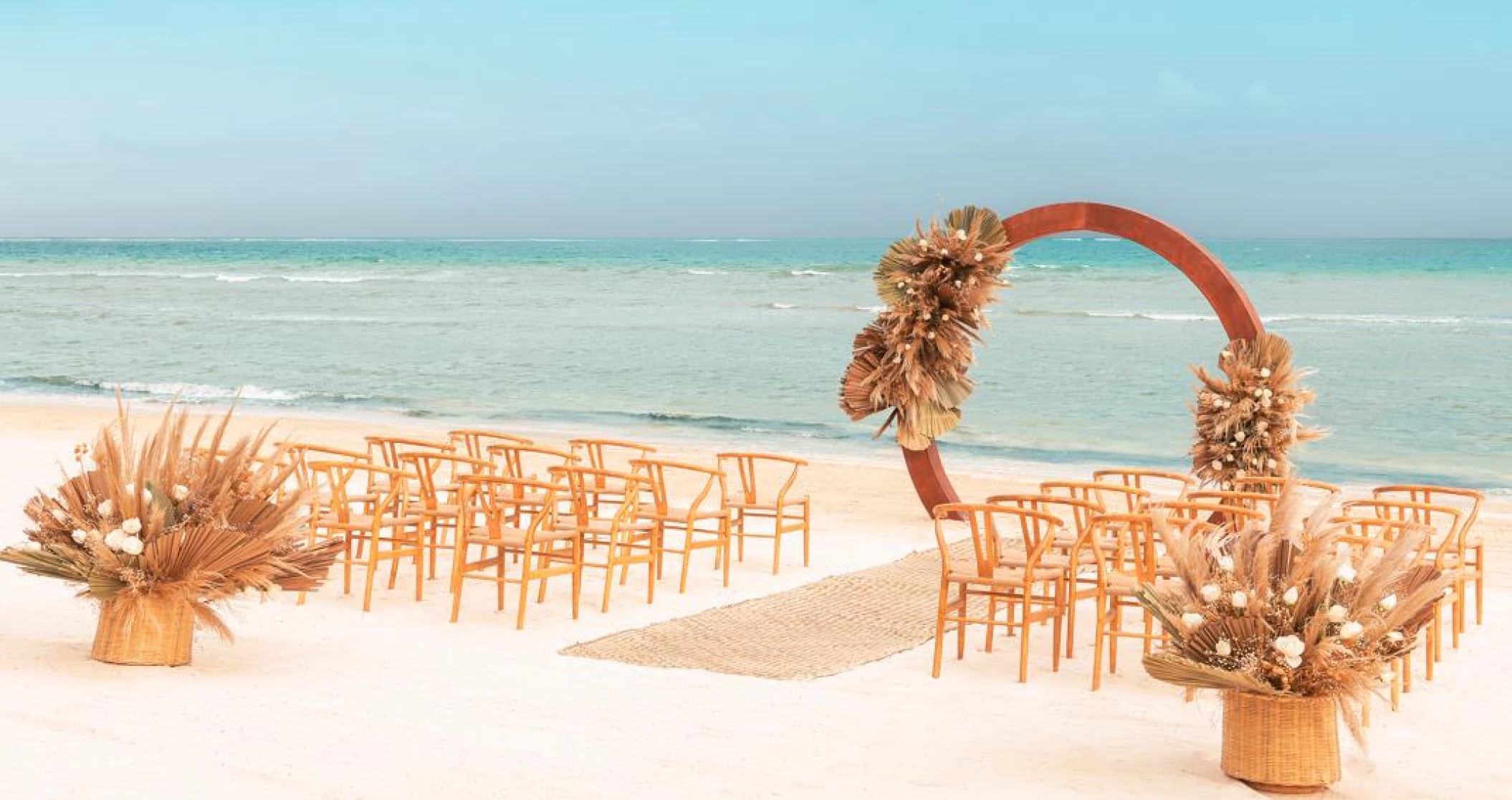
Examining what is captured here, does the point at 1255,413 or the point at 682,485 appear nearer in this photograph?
the point at 1255,413

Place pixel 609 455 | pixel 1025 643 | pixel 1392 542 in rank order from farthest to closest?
1. pixel 609 455
2. pixel 1025 643
3. pixel 1392 542

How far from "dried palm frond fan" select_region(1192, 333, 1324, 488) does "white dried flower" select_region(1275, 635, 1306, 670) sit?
16.2 ft

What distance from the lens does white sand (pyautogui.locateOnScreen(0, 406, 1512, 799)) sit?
15.7ft

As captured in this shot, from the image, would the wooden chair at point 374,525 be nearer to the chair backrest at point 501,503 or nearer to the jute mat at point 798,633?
the chair backrest at point 501,503

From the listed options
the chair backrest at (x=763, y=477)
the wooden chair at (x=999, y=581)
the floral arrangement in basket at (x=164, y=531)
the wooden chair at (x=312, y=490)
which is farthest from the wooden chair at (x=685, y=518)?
the floral arrangement in basket at (x=164, y=531)

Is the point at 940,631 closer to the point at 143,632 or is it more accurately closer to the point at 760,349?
the point at 143,632

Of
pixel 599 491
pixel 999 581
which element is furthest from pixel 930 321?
pixel 999 581

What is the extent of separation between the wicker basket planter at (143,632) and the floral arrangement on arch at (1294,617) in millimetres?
3499

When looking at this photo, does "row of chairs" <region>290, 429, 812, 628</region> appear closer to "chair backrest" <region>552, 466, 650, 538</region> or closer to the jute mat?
"chair backrest" <region>552, 466, 650, 538</region>

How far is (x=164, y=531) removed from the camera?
5.76m

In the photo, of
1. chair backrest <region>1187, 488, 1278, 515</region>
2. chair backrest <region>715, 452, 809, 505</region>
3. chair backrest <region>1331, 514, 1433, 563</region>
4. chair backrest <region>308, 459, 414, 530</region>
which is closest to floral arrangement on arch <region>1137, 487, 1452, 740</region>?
chair backrest <region>1331, 514, 1433, 563</region>

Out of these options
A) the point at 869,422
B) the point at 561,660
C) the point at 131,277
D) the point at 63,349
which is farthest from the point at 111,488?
the point at 131,277

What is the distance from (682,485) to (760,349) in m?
16.4

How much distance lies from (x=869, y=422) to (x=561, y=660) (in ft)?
46.1
